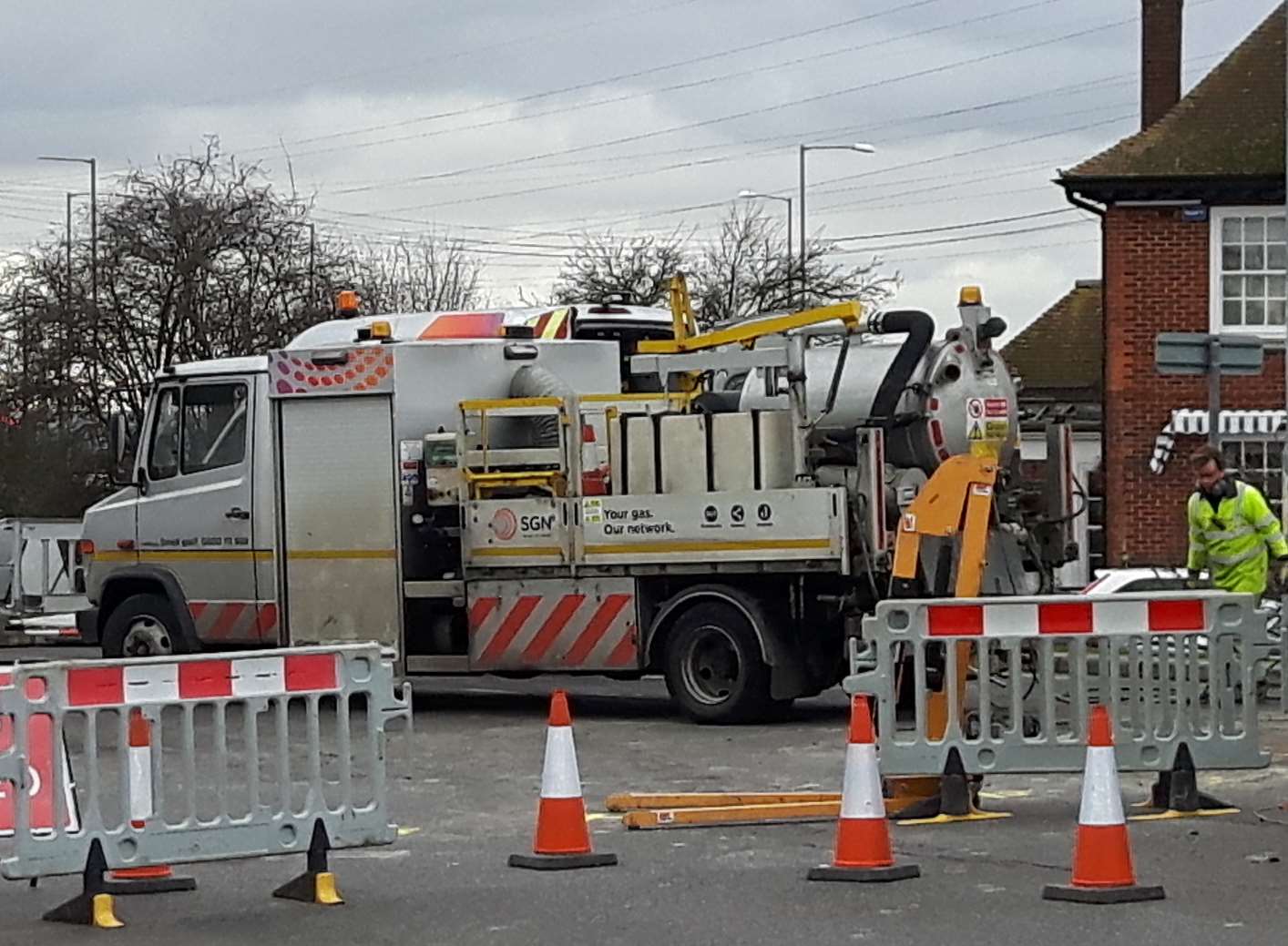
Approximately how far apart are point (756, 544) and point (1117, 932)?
24.0ft

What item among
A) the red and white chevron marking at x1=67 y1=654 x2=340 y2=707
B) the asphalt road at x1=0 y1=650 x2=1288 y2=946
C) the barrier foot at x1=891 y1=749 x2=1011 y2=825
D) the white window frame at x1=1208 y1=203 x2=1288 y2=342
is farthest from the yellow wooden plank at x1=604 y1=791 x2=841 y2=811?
the white window frame at x1=1208 y1=203 x2=1288 y2=342

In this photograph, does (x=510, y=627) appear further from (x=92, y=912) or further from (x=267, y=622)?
(x=92, y=912)

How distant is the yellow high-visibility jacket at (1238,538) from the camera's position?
15.7 metres

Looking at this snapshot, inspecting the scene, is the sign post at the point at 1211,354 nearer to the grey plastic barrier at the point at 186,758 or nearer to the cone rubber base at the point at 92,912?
the grey plastic barrier at the point at 186,758

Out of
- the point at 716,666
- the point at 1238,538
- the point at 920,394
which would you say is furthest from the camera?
the point at 1238,538

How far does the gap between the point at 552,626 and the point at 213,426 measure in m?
3.29

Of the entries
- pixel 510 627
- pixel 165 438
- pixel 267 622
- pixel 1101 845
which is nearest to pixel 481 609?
pixel 510 627

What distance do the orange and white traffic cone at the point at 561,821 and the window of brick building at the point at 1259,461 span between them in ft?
69.1

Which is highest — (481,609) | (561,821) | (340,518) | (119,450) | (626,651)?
(119,450)

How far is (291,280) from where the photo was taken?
128 ft

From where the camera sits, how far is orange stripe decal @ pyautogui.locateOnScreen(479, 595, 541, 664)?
1617cm

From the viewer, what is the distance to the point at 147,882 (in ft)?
30.5

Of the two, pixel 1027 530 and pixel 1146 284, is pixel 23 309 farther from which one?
pixel 1027 530

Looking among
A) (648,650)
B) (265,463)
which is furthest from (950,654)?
(265,463)
